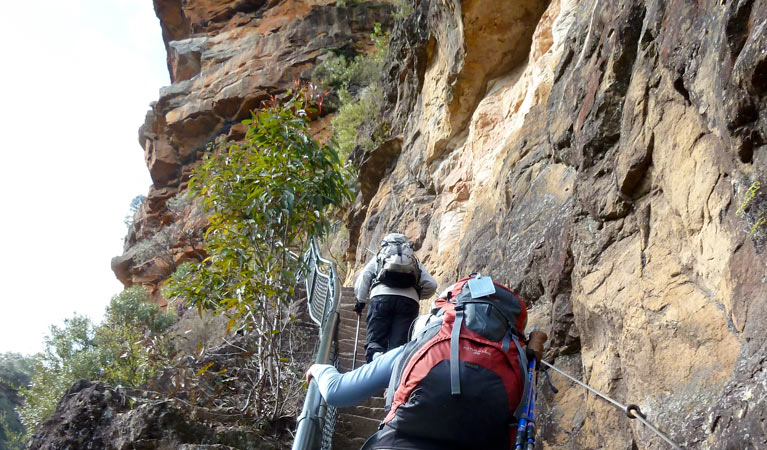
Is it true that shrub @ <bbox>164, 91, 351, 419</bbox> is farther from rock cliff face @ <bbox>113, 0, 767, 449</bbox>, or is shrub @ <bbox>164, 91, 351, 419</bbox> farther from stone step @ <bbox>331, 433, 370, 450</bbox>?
rock cliff face @ <bbox>113, 0, 767, 449</bbox>

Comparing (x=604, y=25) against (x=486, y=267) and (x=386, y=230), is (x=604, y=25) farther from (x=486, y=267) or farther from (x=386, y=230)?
(x=386, y=230)

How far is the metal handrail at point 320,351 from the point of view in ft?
12.5

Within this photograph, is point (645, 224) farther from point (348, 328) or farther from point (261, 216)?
point (348, 328)

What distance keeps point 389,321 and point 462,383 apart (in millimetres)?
2704

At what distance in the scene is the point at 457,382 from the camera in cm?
249

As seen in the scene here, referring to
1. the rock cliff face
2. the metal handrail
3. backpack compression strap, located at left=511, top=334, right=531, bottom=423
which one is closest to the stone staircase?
the metal handrail

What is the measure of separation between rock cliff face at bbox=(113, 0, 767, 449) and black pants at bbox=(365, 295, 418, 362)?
103 cm

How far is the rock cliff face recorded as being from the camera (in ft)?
8.47

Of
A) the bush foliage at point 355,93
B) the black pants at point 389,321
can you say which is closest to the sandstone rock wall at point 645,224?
the black pants at point 389,321

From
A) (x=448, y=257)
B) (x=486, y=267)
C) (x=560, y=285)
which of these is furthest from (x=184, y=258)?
(x=560, y=285)

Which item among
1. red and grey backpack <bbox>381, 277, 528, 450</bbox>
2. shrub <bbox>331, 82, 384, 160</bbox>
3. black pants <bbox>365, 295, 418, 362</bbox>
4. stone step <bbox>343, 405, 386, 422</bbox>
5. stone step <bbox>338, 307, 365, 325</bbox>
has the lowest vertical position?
red and grey backpack <bbox>381, 277, 528, 450</bbox>

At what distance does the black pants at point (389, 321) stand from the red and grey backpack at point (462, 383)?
232cm

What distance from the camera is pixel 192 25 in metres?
31.0

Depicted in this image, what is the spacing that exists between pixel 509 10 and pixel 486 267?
567cm
